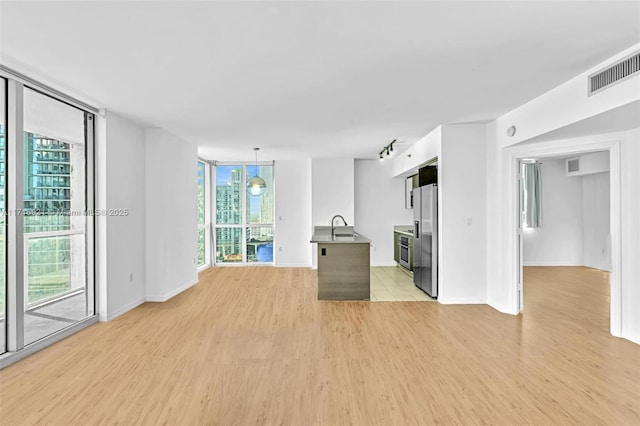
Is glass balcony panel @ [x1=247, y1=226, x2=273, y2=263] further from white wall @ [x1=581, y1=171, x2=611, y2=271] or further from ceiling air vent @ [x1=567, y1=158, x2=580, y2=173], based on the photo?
white wall @ [x1=581, y1=171, x2=611, y2=271]

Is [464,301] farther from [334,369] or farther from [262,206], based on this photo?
[262,206]

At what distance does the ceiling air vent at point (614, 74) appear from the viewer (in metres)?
2.64

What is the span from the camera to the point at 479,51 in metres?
2.69

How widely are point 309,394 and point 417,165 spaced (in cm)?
471

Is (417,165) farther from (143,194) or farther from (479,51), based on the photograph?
(143,194)

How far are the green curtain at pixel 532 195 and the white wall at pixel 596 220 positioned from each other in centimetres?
108

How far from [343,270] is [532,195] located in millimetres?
5481

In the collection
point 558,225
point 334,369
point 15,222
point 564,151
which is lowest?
point 334,369

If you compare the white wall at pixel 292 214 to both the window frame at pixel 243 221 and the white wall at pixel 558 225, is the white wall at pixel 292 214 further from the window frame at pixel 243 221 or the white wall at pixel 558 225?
the white wall at pixel 558 225

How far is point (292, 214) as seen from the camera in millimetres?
8469

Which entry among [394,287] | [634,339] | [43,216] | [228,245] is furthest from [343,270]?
[228,245]

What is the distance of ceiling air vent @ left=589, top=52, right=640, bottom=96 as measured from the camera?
264 centimetres

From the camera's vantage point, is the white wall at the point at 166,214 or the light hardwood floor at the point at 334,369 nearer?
the light hardwood floor at the point at 334,369

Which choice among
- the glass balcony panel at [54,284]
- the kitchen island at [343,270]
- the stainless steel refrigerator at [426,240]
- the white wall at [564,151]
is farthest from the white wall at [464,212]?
the glass balcony panel at [54,284]
